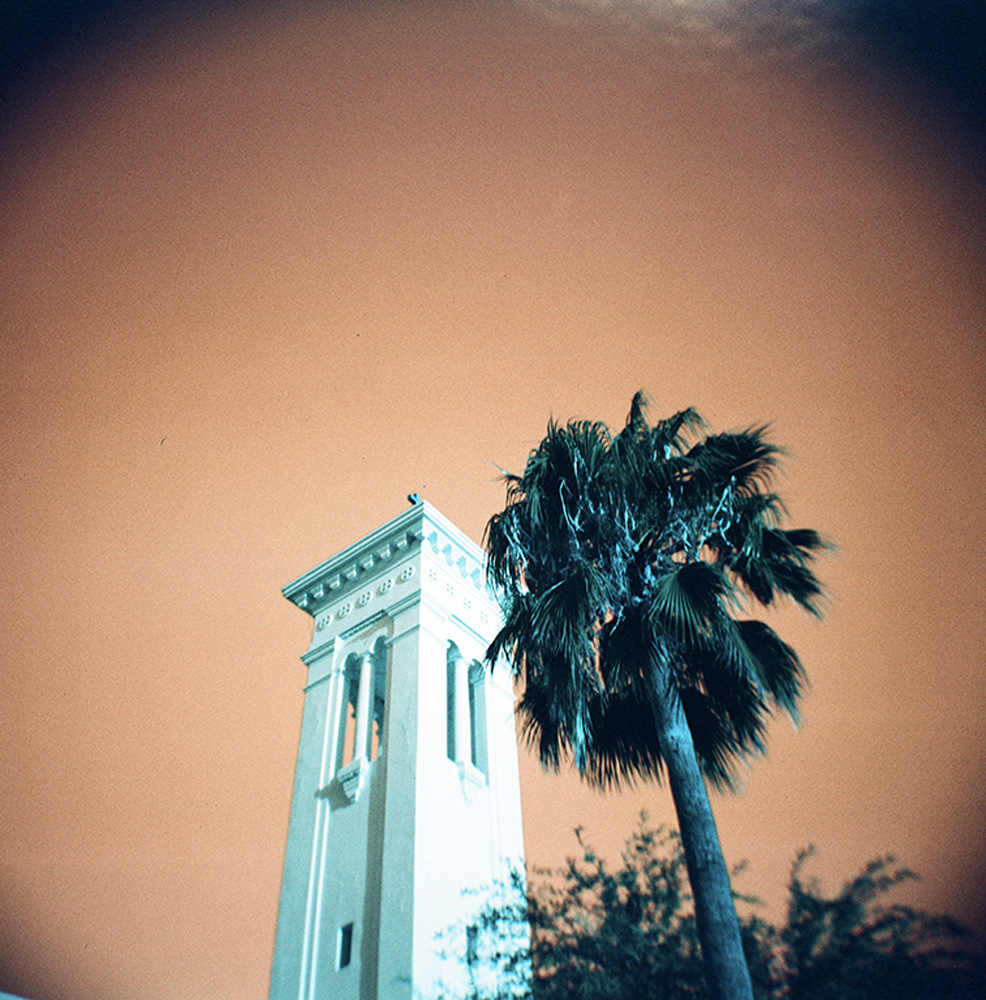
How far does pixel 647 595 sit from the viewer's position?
11359 millimetres

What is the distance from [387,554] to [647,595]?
504 inches

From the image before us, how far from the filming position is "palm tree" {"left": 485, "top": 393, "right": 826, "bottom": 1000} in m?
10.5

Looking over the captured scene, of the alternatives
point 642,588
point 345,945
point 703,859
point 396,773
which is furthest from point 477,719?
point 703,859

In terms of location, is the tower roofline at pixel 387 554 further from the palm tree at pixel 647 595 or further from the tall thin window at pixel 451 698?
the palm tree at pixel 647 595

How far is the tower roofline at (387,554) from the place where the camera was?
2262 centimetres

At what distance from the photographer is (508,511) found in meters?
12.5

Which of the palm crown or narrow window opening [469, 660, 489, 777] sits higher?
narrow window opening [469, 660, 489, 777]

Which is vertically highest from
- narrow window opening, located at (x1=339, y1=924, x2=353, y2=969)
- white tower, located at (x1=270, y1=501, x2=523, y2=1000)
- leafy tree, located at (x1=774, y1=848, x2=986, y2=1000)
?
white tower, located at (x1=270, y1=501, x2=523, y2=1000)

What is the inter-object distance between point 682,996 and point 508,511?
661cm

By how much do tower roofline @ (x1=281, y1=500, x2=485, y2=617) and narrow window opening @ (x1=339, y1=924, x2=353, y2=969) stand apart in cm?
934

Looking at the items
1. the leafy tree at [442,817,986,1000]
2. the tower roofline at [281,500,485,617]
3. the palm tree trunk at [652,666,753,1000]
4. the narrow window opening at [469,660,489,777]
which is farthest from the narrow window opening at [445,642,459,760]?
the palm tree trunk at [652,666,753,1000]

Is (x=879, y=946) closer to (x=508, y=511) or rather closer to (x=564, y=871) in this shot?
(x=564, y=871)

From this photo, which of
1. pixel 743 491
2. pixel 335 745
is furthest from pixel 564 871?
pixel 335 745

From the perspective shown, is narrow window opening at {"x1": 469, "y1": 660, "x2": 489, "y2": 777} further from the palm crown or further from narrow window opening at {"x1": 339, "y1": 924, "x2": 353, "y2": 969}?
the palm crown
